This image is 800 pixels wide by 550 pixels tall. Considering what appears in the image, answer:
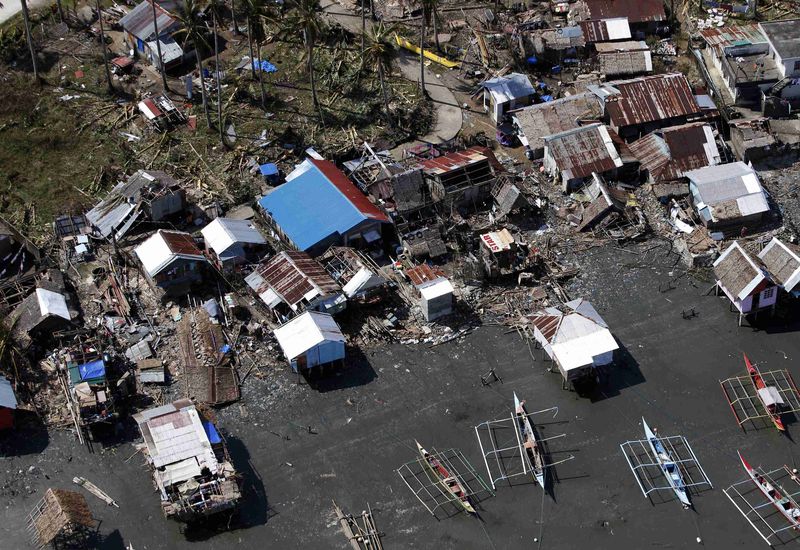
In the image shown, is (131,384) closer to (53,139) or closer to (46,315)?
(46,315)

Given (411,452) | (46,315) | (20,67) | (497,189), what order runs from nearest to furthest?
(411,452) → (46,315) → (497,189) → (20,67)

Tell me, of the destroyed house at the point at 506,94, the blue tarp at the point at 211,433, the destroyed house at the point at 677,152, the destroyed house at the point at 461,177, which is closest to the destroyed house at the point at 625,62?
the destroyed house at the point at 506,94

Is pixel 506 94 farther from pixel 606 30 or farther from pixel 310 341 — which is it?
pixel 310 341

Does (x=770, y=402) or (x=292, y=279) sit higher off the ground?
(x=292, y=279)

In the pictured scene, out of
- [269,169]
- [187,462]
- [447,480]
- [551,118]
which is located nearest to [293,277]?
[269,169]

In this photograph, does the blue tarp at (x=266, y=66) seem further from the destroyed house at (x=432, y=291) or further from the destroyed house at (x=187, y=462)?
the destroyed house at (x=187, y=462)

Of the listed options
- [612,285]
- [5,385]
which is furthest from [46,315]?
[612,285]

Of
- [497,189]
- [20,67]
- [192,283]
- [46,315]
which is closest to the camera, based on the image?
[46,315]

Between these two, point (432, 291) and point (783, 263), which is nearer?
point (432, 291)
